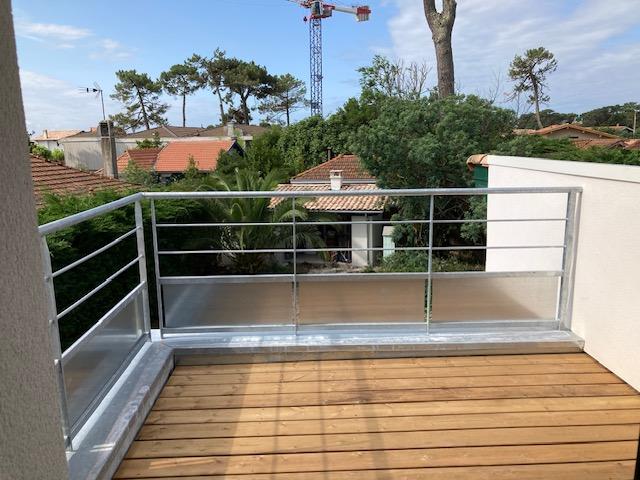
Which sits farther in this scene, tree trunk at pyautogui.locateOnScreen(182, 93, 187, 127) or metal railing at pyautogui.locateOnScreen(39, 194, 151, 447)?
tree trunk at pyautogui.locateOnScreen(182, 93, 187, 127)

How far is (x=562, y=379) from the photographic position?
9.09 feet

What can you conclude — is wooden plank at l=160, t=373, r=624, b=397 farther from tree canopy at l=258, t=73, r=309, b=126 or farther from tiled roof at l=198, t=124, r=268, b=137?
tree canopy at l=258, t=73, r=309, b=126

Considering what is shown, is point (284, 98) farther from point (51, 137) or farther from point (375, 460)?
point (375, 460)

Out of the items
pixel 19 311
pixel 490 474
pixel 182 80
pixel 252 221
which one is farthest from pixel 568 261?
pixel 182 80

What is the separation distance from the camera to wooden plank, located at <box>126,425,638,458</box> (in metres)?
2.15

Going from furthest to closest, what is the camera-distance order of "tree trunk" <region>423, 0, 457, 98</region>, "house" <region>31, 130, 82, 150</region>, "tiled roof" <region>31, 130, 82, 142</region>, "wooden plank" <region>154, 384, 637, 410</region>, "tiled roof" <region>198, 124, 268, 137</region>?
"tiled roof" <region>31, 130, 82, 142</region>
"house" <region>31, 130, 82, 150</region>
"tiled roof" <region>198, 124, 268, 137</region>
"tree trunk" <region>423, 0, 457, 98</region>
"wooden plank" <region>154, 384, 637, 410</region>

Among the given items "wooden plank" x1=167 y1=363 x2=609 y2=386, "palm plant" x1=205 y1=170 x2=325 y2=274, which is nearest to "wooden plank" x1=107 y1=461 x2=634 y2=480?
"wooden plank" x1=167 y1=363 x2=609 y2=386

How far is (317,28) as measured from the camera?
1816 inches

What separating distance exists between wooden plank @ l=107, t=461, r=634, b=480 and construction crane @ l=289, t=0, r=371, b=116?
41901 millimetres

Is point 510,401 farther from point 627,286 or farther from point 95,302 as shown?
point 95,302

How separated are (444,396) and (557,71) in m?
33.1

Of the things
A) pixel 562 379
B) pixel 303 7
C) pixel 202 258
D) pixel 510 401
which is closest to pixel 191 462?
pixel 510 401

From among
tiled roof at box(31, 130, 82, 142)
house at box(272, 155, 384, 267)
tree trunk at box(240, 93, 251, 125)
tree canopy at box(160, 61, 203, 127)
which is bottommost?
house at box(272, 155, 384, 267)

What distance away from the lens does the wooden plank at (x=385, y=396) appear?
2.55m
